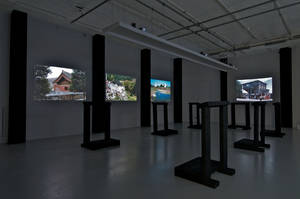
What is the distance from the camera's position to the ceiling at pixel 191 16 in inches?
151

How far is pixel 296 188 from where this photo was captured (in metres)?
1.99

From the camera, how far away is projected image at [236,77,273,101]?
7.08 meters

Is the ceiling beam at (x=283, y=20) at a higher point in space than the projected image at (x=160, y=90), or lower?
higher

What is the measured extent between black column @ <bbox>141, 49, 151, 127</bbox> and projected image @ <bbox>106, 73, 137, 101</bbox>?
17.5 inches

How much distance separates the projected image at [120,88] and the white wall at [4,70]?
8.81 ft

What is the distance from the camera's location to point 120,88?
6.28 meters

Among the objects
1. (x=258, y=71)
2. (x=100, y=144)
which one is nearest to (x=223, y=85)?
(x=258, y=71)

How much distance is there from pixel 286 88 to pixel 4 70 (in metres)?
9.21

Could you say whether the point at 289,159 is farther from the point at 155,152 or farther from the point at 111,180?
the point at 111,180

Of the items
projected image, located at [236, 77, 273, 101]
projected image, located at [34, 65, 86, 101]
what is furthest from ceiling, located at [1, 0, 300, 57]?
projected image, located at [236, 77, 273, 101]

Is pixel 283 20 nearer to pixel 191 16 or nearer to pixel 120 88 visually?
pixel 191 16

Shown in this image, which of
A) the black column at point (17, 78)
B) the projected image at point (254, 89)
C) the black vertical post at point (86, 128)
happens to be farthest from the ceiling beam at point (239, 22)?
the black column at point (17, 78)

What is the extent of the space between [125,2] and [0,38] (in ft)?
10.1

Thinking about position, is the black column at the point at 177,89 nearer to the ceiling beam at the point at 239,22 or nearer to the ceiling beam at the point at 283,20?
the ceiling beam at the point at 239,22
